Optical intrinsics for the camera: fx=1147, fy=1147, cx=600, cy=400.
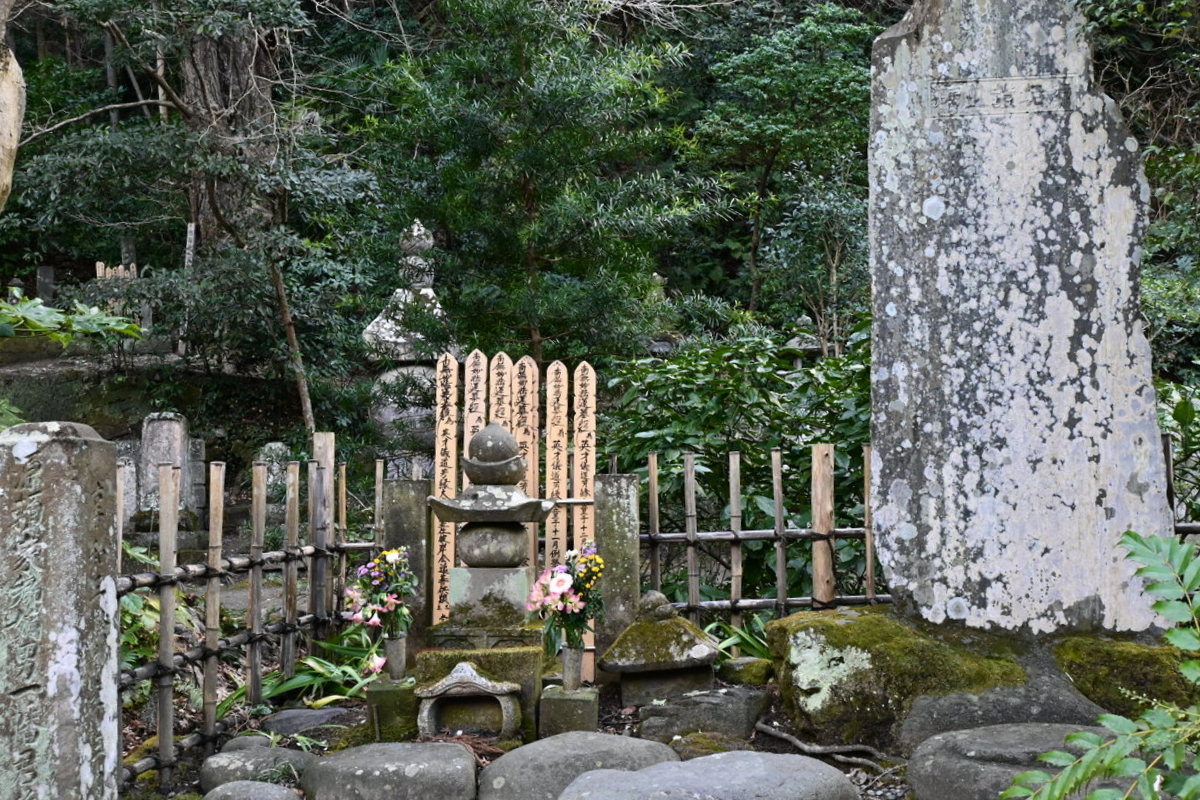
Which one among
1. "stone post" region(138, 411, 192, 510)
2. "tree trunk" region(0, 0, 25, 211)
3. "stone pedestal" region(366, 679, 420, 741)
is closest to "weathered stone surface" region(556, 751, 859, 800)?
"stone pedestal" region(366, 679, 420, 741)

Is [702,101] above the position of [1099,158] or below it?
above

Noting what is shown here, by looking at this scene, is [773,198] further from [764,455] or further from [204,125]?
[764,455]

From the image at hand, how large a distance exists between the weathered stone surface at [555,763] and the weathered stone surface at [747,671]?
2.77 ft

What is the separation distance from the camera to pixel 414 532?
224 inches

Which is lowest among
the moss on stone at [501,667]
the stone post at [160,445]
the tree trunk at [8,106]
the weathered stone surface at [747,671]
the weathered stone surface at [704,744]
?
the weathered stone surface at [704,744]

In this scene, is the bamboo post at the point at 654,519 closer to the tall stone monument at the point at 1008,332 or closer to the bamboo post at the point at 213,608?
the tall stone monument at the point at 1008,332

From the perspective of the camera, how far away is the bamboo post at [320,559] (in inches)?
235

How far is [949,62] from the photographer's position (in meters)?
4.97

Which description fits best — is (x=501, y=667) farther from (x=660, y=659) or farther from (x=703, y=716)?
(x=703, y=716)

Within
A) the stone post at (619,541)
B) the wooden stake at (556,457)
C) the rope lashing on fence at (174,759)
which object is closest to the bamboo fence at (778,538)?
the stone post at (619,541)

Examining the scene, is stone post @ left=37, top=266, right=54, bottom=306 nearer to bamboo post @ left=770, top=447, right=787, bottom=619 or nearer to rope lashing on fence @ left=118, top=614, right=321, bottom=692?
rope lashing on fence @ left=118, top=614, right=321, bottom=692

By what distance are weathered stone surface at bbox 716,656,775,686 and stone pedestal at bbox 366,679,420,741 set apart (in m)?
1.42

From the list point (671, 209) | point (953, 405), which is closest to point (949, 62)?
point (953, 405)

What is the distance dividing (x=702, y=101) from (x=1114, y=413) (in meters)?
11.2
